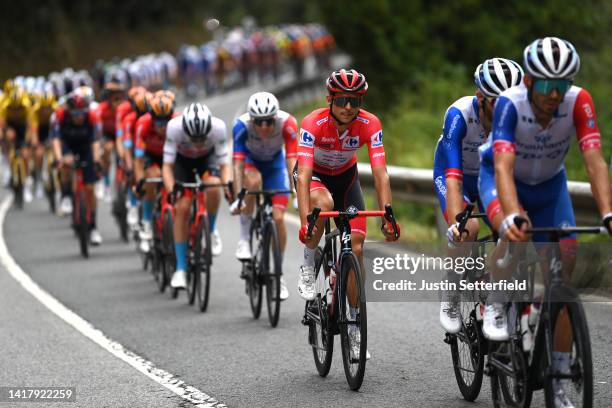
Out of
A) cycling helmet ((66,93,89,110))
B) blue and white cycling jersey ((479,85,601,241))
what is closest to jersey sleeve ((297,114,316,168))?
blue and white cycling jersey ((479,85,601,241))

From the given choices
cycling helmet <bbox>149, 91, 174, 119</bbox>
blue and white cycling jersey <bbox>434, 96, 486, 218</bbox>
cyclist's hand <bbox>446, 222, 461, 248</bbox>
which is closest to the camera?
cyclist's hand <bbox>446, 222, 461, 248</bbox>

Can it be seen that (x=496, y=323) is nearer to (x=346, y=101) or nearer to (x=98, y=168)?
(x=346, y=101)

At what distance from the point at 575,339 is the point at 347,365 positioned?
2.37 metres

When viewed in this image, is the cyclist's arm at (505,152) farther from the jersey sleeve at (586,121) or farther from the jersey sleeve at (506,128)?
the jersey sleeve at (586,121)

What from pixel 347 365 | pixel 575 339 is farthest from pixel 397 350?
pixel 575 339

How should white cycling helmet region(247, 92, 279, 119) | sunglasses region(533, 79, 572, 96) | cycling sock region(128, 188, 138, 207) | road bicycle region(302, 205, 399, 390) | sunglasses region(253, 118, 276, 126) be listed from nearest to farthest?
sunglasses region(533, 79, 572, 96), road bicycle region(302, 205, 399, 390), white cycling helmet region(247, 92, 279, 119), sunglasses region(253, 118, 276, 126), cycling sock region(128, 188, 138, 207)

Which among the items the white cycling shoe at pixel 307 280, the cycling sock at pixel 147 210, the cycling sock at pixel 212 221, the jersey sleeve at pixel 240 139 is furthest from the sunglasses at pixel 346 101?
the cycling sock at pixel 147 210

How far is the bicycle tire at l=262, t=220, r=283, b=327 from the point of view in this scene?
401 inches

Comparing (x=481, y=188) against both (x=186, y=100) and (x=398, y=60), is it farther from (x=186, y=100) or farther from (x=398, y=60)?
(x=186, y=100)

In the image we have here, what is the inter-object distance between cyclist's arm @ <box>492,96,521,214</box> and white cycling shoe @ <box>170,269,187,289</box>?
587 cm

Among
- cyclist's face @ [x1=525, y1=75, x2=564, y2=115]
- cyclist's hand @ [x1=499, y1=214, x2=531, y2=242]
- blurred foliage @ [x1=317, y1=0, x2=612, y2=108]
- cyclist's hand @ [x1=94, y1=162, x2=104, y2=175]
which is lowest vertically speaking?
cyclist's hand @ [x1=499, y1=214, x2=531, y2=242]

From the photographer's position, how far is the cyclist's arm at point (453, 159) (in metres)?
7.32

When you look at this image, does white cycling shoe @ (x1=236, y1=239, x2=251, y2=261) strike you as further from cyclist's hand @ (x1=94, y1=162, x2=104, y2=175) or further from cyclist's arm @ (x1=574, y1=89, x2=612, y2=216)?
cyclist's arm @ (x1=574, y1=89, x2=612, y2=216)

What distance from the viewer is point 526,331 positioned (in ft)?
20.4
